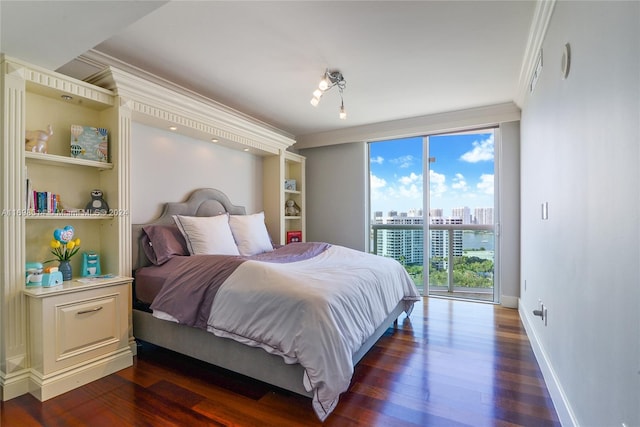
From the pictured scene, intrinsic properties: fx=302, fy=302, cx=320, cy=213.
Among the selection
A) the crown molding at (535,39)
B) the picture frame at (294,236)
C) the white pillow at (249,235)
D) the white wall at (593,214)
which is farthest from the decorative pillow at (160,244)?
the crown molding at (535,39)

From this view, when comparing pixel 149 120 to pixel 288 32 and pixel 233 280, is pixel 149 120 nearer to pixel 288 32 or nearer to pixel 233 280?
pixel 288 32

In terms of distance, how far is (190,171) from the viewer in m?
3.36

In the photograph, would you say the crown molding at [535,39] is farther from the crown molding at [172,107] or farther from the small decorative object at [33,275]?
the small decorative object at [33,275]

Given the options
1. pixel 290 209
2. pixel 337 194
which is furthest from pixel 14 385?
pixel 337 194

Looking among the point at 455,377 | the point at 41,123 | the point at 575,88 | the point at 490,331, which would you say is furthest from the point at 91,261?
the point at 490,331

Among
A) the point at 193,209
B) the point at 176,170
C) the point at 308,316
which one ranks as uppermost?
the point at 176,170

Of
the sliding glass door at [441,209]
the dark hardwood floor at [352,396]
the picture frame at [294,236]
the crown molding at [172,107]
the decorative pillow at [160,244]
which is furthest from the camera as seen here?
the picture frame at [294,236]

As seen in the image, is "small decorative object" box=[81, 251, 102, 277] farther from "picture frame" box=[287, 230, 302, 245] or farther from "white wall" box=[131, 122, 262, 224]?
"picture frame" box=[287, 230, 302, 245]

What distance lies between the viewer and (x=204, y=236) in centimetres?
282

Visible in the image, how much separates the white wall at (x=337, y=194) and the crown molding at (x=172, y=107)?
3.63 ft

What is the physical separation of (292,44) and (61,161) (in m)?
1.86

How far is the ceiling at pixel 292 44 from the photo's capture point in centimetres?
164

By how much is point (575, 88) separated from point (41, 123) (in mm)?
3296

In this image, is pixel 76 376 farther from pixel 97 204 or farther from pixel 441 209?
pixel 441 209
